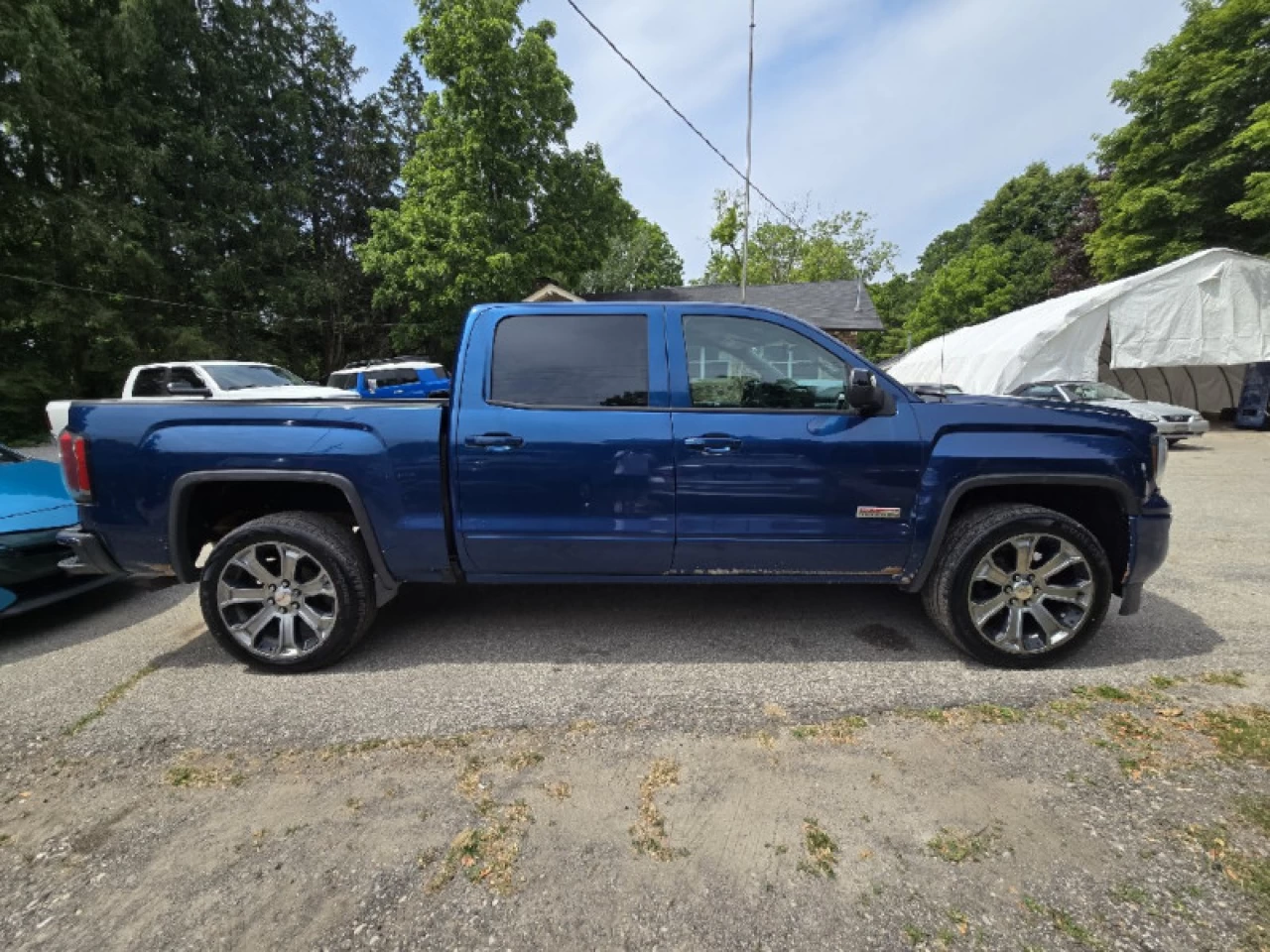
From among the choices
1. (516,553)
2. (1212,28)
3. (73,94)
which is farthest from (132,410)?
(1212,28)

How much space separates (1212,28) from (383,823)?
1138 inches

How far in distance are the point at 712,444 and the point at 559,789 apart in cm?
167

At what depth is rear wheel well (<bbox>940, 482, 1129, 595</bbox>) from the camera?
3010mm

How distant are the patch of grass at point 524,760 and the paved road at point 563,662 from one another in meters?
0.21

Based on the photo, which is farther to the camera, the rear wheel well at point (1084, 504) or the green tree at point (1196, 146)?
the green tree at point (1196, 146)

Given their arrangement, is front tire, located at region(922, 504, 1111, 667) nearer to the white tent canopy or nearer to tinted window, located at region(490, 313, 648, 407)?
tinted window, located at region(490, 313, 648, 407)

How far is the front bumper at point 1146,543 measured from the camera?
2898mm

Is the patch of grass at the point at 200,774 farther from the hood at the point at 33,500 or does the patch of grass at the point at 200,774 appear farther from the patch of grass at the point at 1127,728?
the patch of grass at the point at 1127,728

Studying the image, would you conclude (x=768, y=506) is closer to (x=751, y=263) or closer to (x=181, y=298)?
(x=181, y=298)

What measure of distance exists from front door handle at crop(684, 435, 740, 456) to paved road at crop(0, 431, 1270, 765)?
44.5 inches

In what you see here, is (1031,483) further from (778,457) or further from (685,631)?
(685,631)

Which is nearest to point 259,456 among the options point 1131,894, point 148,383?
point 1131,894

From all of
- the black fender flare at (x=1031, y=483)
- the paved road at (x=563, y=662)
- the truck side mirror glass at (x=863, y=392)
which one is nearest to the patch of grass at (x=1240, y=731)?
the paved road at (x=563, y=662)

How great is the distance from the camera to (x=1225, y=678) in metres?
2.80
